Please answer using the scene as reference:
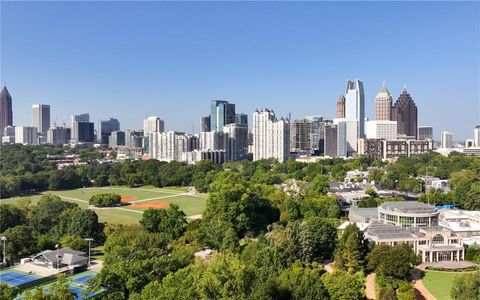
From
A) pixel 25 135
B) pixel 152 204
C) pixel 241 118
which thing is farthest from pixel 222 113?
pixel 152 204

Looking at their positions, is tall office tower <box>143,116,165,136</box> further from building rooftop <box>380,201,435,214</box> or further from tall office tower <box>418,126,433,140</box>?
building rooftop <box>380,201,435,214</box>

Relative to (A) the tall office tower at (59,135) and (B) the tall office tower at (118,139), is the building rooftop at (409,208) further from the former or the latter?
(A) the tall office tower at (59,135)

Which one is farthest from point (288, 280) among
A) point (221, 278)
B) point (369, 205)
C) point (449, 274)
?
point (369, 205)

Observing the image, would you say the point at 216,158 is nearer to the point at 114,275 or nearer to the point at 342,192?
the point at 342,192

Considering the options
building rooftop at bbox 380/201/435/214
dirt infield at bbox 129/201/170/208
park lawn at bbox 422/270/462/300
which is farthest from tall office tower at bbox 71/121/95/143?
park lawn at bbox 422/270/462/300

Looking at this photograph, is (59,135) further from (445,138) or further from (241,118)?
(445,138)
